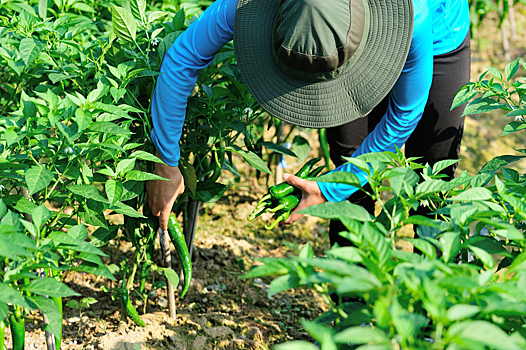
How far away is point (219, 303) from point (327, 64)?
1144mm

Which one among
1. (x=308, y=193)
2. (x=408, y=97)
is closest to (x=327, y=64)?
(x=408, y=97)

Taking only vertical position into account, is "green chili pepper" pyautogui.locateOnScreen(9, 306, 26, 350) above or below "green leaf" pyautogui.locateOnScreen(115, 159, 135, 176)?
below

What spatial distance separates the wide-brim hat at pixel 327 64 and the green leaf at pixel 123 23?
0.32m

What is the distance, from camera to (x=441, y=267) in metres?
0.76

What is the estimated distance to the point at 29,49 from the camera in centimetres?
132

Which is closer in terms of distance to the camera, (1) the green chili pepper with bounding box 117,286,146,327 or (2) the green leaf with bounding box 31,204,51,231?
(2) the green leaf with bounding box 31,204,51,231

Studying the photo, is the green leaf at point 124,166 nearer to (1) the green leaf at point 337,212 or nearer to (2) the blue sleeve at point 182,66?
(2) the blue sleeve at point 182,66

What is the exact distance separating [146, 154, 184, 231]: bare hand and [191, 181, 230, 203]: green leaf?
0.09m

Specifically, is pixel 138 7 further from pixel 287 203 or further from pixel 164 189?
pixel 287 203

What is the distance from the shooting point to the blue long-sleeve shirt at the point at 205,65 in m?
1.34

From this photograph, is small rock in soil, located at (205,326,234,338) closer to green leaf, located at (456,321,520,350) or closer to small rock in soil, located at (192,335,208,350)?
small rock in soil, located at (192,335,208,350)

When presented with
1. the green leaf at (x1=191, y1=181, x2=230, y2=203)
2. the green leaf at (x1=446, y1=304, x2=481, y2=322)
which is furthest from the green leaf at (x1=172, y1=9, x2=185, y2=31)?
the green leaf at (x1=446, y1=304, x2=481, y2=322)

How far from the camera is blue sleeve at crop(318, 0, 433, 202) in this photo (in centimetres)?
133

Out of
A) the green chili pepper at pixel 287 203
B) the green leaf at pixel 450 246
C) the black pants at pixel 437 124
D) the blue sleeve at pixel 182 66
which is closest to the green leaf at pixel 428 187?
the green leaf at pixel 450 246
